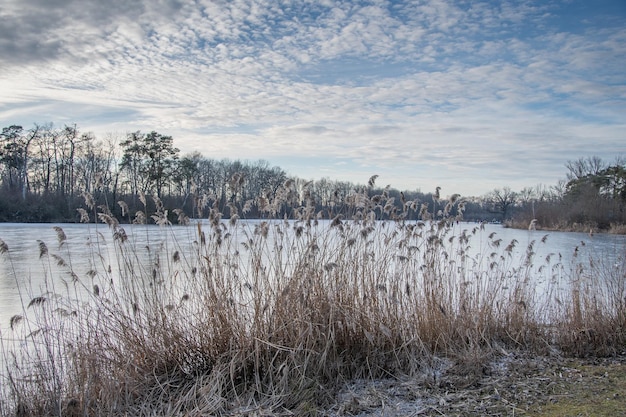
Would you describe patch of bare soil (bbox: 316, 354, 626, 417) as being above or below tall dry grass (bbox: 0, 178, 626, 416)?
below

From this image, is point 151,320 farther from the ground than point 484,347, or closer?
farther from the ground

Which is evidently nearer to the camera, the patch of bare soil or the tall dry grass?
the patch of bare soil

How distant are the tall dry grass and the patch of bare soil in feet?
0.55

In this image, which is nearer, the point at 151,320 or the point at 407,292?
the point at 151,320

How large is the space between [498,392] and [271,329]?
6.80 feet

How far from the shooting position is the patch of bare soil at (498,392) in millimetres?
3482

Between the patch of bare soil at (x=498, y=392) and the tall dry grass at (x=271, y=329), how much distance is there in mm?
166

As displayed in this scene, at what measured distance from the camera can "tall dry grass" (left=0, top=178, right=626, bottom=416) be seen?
143 inches

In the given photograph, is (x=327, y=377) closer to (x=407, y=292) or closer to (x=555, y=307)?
(x=407, y=292)

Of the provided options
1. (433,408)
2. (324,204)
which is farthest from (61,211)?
(433,408)

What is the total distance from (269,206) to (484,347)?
288 cm

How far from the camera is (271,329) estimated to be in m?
4.14

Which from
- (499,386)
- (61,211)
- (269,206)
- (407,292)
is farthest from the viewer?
(61,211)

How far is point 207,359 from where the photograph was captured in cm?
414
